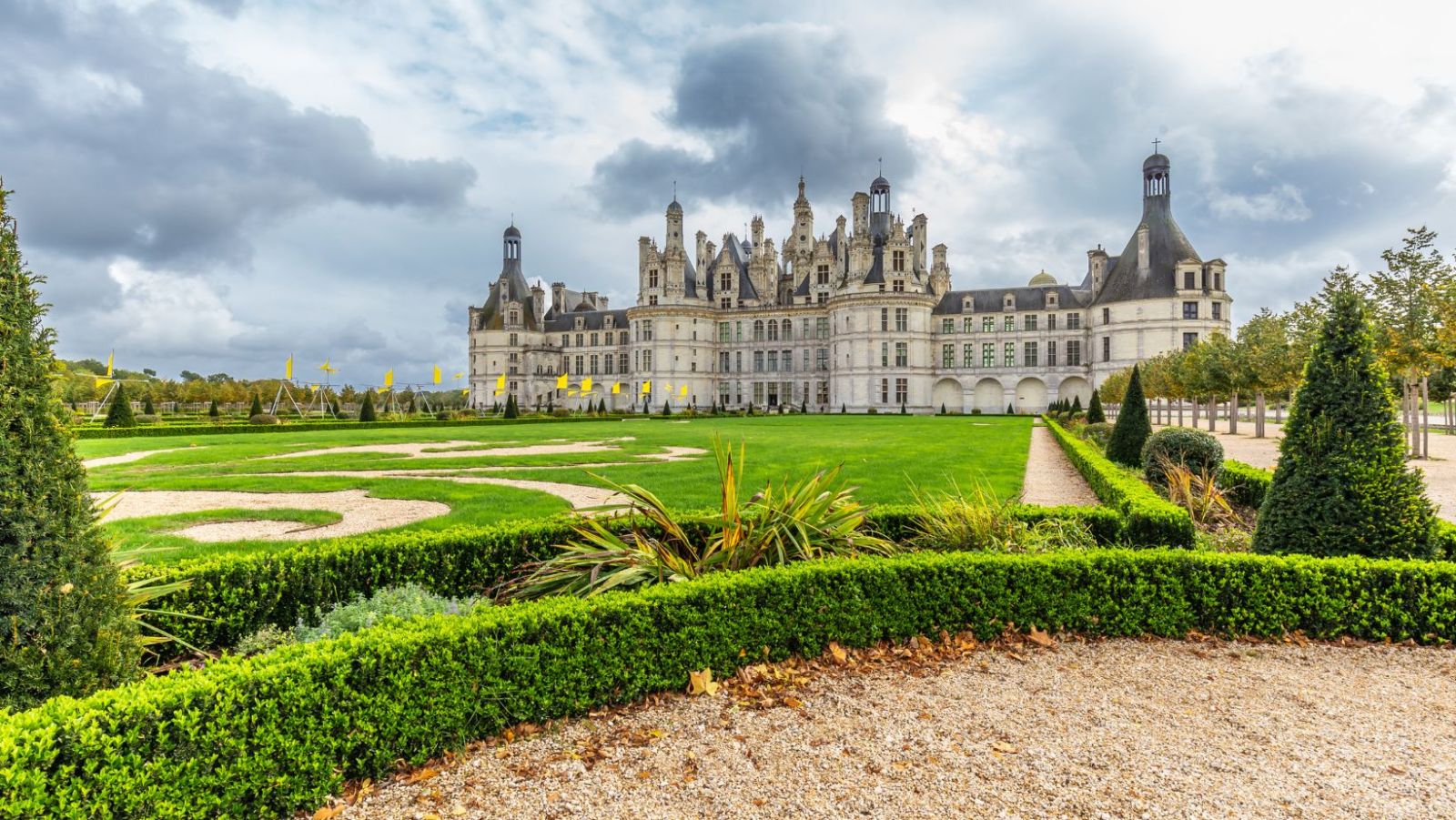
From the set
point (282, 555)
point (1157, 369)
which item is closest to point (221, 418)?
point (282, 555)

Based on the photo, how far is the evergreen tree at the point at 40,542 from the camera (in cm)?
274

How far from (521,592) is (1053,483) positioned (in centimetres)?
1030

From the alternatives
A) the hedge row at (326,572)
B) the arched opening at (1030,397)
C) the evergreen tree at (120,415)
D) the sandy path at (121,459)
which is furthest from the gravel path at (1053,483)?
the arched opening at (1030,397)

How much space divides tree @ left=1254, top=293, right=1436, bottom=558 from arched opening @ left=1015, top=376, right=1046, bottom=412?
5262 cm

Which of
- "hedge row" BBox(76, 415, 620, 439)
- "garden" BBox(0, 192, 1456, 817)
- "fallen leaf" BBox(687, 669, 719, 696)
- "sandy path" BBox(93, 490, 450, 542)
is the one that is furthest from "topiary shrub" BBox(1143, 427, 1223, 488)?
"hedge row" BBox(76, 415, 620, 439)

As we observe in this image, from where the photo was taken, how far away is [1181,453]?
10.9 m

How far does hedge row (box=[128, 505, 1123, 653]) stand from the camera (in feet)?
14.0

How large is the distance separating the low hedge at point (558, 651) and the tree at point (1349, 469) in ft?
1.64

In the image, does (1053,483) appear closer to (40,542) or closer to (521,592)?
(521,592)

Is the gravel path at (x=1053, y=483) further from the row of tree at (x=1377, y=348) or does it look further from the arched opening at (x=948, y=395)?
the arched opening at (x=948, y=395)

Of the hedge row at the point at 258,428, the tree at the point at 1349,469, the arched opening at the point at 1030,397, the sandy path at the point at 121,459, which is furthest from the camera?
the arched opening at the point at 1030,397

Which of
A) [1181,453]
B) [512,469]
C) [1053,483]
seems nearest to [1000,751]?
[1181,453]

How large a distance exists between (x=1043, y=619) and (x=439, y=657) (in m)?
3.99

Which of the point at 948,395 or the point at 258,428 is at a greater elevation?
the point at 948,395
